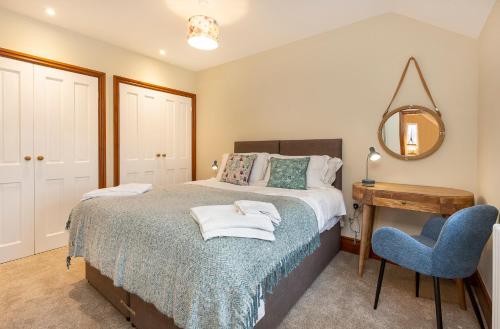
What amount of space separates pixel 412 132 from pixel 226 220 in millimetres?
2179

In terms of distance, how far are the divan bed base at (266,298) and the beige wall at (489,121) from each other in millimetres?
1207

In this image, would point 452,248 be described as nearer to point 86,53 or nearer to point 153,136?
point 153,136

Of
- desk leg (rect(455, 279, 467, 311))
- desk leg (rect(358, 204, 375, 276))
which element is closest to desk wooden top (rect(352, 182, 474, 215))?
desk leg (rect(358, 204, 375, 276))

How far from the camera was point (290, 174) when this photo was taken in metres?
2.64

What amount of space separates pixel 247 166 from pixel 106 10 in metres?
2.22

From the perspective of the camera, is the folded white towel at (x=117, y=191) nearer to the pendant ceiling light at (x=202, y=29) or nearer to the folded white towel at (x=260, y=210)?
the folded white towel at (x=260, y=210)

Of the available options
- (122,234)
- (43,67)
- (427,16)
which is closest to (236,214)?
(122,234)

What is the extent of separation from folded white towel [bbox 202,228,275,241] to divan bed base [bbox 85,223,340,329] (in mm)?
389

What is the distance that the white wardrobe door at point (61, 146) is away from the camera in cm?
276

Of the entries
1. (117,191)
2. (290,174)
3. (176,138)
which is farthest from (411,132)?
(176,138)

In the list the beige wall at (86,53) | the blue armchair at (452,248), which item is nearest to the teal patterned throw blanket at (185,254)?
the blue armchair at (452,248)

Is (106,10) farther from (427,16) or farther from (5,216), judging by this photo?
(427,16)

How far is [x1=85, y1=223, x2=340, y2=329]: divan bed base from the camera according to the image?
1.41 m

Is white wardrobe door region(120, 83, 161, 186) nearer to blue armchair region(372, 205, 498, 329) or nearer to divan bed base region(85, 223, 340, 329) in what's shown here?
divan bed base region(85, 223, 340, 329)
